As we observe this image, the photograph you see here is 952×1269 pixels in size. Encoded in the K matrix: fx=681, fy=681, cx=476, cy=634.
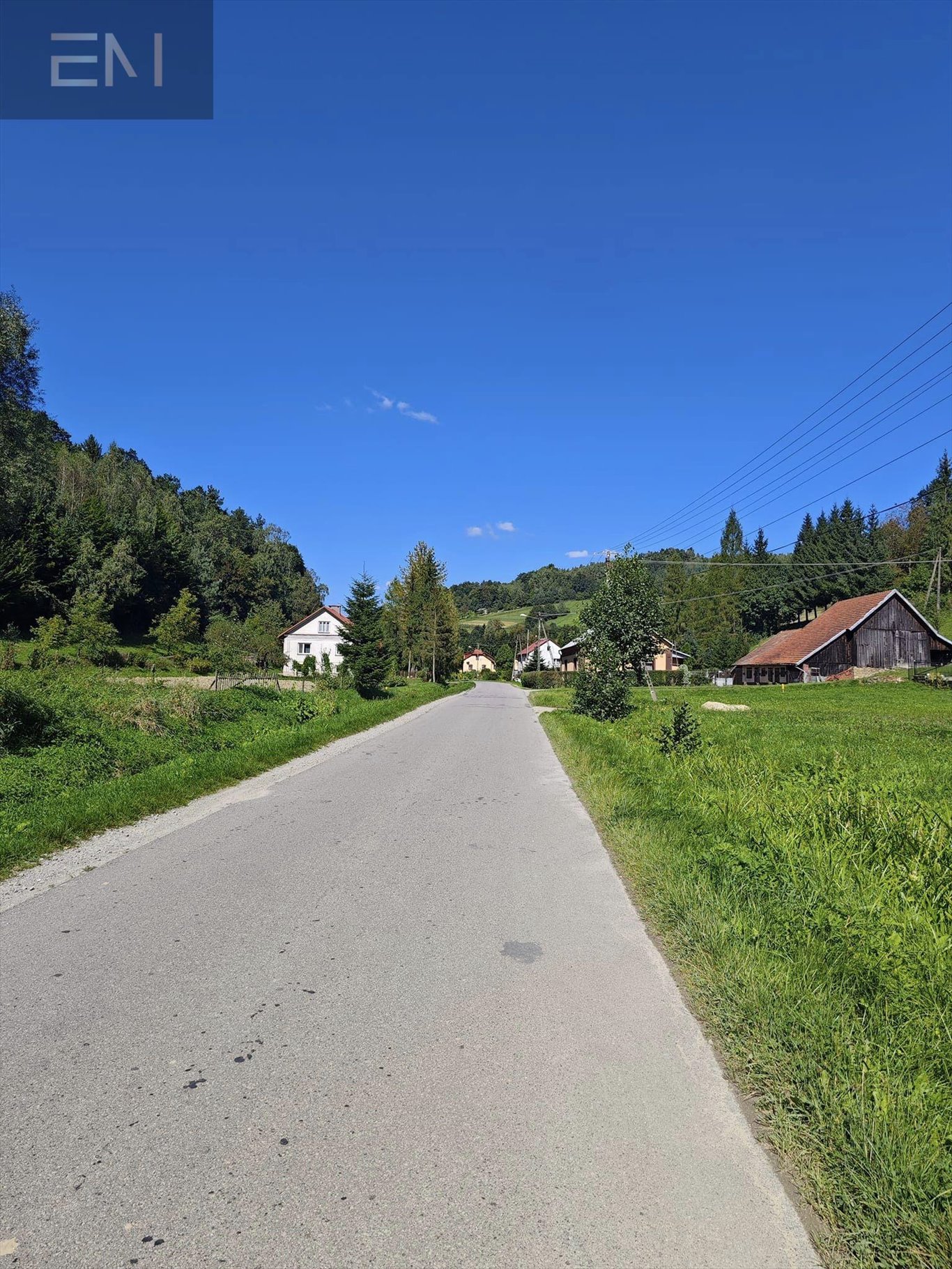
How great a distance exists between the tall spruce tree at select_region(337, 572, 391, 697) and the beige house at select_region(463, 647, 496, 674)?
94.3m

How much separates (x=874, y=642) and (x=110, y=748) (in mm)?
53520

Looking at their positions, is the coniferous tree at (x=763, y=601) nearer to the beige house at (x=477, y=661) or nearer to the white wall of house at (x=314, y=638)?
the beige house at (x=477, y=661)

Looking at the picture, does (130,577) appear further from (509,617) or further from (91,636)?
(509,617)

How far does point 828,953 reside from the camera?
13.4 feet

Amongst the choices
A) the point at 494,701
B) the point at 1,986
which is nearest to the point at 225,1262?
the point at 1,986

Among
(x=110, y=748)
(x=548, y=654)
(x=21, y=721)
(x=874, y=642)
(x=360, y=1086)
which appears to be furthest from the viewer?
(x=548, y=654)

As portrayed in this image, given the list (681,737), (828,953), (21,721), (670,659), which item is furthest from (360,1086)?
(670,659)

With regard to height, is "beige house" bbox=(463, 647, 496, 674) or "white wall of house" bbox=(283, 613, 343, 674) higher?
"white wall of house" bbox=(283, 613, 343, 674)

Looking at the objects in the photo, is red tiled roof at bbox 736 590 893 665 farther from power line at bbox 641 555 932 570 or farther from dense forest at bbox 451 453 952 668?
dense forest at bbox 451 453 952 668

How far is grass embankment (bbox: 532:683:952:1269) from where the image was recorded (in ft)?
8.07

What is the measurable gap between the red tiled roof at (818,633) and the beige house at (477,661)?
73.4 metres

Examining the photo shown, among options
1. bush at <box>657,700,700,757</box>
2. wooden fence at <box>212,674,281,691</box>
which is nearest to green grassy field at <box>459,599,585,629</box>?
wooden fence at <box>212,674,281,691</box>

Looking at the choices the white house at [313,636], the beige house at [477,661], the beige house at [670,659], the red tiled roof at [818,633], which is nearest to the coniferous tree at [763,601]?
the beige house at [670,659]

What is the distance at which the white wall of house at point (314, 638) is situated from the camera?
7362cm
